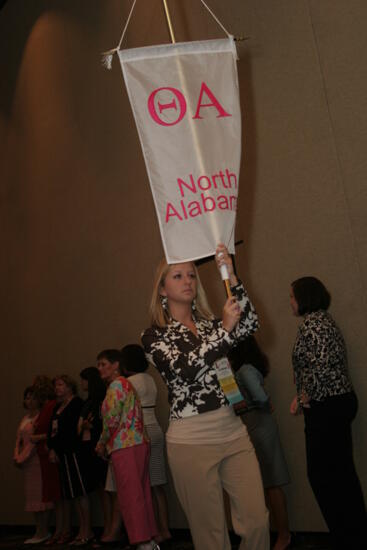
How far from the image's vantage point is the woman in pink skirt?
6477mm

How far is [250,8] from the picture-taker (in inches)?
188

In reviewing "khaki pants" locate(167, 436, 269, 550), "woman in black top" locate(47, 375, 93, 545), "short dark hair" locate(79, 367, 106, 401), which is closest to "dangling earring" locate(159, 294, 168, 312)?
"khaki pants" locate(167, 436, 269, 550)

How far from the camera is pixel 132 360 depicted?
5.11 meters

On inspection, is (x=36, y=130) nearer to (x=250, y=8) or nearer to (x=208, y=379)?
(x=250, y=8)

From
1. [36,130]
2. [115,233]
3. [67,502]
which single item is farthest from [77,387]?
[36,130]

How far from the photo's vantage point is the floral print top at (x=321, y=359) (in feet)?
11.6

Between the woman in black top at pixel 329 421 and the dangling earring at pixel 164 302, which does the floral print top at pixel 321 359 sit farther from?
the dangling earring at pixel 164 302

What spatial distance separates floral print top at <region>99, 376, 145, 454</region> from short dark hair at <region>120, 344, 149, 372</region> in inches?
26.9

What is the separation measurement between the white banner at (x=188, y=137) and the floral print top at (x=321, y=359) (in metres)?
1.14

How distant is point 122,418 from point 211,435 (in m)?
1.87

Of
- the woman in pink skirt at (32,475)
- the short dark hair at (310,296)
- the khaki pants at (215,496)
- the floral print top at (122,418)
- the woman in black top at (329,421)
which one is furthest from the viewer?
the woman in pink skirt at (32,475)

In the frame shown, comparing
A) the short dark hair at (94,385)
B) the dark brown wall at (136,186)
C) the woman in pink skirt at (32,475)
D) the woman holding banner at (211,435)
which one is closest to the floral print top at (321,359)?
the dark brown wall at (136,186)

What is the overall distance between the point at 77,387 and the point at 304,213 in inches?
140

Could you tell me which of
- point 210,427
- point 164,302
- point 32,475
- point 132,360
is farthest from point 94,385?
point 210,427
